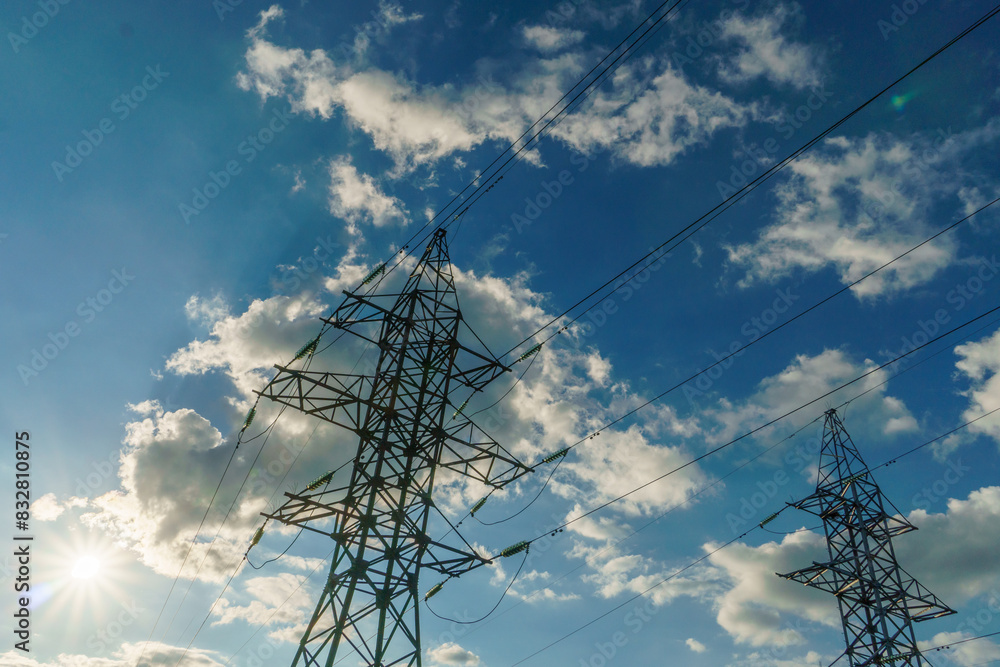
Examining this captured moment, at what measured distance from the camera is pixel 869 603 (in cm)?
2358

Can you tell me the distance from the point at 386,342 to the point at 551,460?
597 cm

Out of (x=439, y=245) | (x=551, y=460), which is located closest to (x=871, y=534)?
(x=551, y=460)

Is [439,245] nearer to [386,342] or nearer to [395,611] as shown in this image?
[386,342]

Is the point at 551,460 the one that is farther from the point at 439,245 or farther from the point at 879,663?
the point at 879,663

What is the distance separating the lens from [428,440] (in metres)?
15.3

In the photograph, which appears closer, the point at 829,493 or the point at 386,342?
the point at 386,342

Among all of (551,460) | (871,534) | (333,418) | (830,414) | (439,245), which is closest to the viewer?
(333,418)

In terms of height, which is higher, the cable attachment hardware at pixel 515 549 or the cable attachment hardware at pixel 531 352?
the cable attachment hardware at pixel 531 352

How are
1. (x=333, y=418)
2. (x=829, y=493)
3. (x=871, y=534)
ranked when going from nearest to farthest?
1. (x=333, y=418)
2. (x=871, y=534)
3. (x=829, y=493)

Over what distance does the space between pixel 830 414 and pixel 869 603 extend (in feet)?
34.6

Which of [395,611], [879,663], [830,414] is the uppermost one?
[830,414]

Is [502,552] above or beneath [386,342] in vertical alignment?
beneath

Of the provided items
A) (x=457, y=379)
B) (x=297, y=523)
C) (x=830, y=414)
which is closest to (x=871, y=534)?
(x=830, y=414)

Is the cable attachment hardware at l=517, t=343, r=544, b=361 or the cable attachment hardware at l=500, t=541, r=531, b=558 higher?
the cable attachment hardware at l=517, t=343, r=544, b=361
